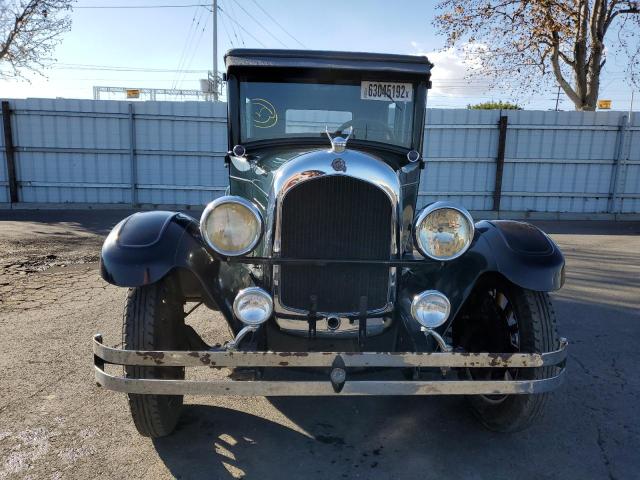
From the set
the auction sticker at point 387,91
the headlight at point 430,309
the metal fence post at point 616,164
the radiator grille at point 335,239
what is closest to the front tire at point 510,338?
the headlight at point 430,309

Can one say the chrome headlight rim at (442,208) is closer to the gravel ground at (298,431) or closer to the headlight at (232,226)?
the headlight at (232,226)

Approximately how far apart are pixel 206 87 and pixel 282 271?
668 inches

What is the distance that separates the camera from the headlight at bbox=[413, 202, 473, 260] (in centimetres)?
259

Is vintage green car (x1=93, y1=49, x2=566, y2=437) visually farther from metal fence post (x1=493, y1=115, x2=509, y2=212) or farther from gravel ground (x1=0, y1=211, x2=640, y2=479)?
metal fence post (x1=493, y1=115, x2=509, y2=212)

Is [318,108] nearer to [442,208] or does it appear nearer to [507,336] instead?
[442,208]

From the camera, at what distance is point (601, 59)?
41.5 ft

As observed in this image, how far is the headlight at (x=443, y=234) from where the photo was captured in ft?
8.50

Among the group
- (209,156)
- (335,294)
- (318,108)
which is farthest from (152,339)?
(209,156)

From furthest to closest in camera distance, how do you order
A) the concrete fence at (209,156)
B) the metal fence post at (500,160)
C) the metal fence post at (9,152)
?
the metal fence post at (500,160), the concrete fence at (209,156), the metal fence post at (9,152)

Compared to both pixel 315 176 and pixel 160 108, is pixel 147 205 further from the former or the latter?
pixel 315 176

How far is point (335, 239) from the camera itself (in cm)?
260

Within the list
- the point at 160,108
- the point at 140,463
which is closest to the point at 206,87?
the point at 160,108

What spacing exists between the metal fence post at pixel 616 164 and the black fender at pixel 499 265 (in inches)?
429

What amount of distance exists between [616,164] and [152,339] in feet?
41.3
